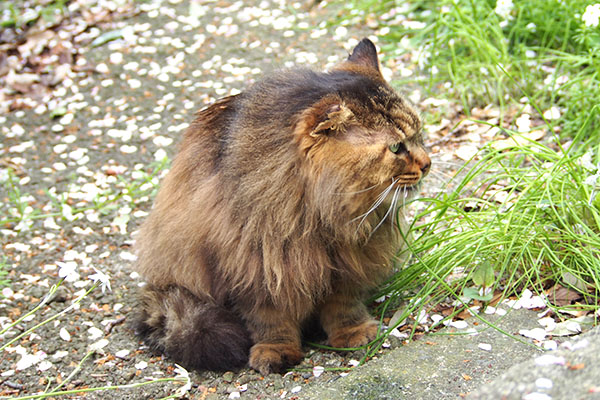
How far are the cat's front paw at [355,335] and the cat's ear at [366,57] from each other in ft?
3.49

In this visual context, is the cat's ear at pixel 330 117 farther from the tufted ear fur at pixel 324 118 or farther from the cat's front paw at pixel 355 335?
the cat's front paw at pixel 355 335

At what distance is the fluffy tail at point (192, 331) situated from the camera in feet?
9.49

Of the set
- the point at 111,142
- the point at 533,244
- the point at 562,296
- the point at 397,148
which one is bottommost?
the point at 111,142

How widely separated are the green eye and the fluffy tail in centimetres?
100

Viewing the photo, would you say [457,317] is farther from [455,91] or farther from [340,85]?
[455,91]

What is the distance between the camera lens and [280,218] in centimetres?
272

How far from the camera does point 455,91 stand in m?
4.55

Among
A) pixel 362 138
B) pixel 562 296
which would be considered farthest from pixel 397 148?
pixel 562 296

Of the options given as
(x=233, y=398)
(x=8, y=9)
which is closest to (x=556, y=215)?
(x=233, y=398)

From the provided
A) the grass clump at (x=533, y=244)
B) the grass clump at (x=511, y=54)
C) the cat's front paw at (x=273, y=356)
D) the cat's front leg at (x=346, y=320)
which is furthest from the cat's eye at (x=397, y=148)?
the grass clump at (x=511, y=54)

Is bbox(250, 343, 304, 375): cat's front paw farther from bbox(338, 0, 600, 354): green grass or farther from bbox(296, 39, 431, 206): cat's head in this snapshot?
bbox(296, 39, 431, 206): cat's head

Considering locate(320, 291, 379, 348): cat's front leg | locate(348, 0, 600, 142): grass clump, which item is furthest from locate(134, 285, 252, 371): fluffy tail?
locate(348, 0, 600, 142): grass clump

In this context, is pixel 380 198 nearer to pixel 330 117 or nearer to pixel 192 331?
pixel 330 117

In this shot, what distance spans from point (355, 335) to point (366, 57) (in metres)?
1.18
